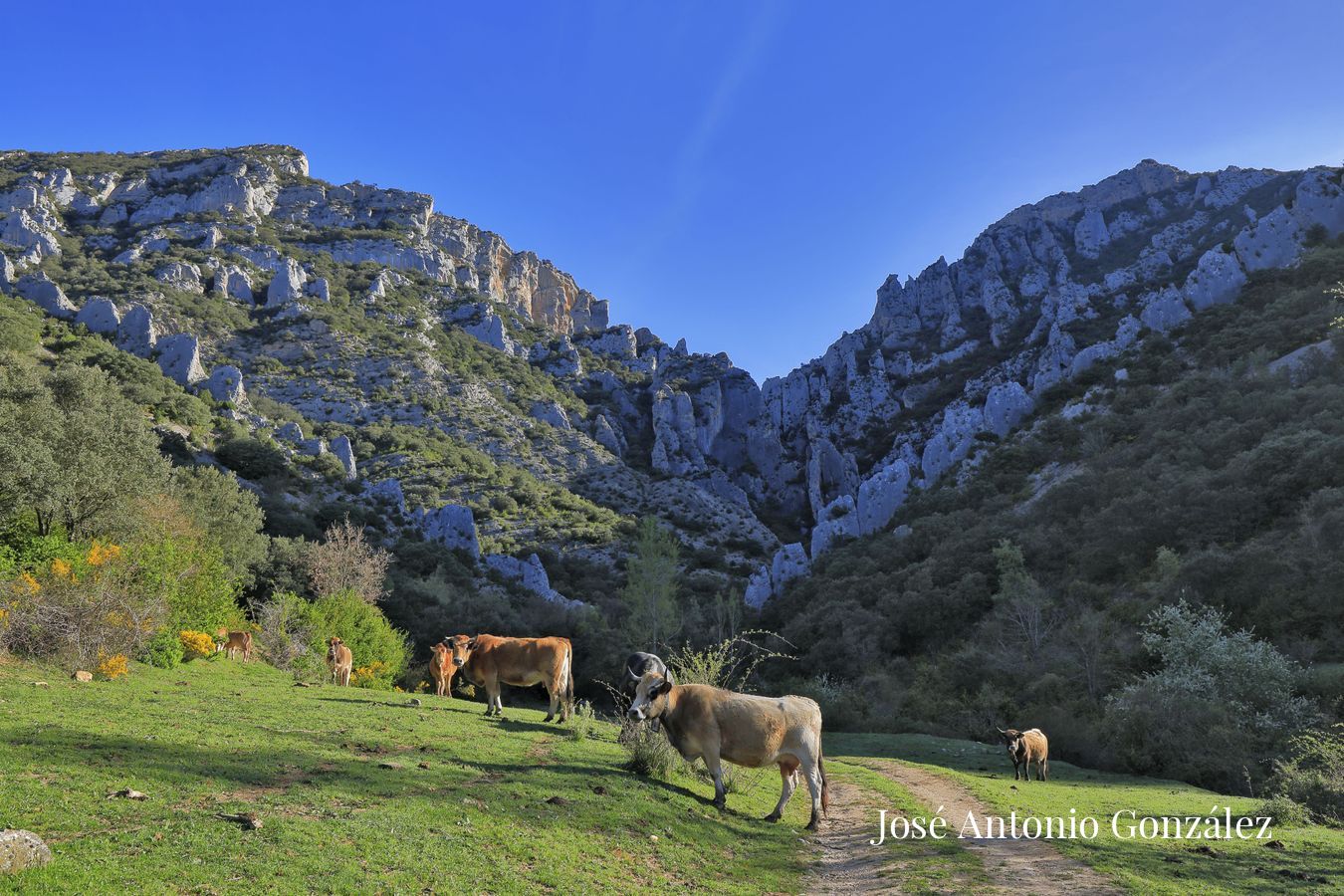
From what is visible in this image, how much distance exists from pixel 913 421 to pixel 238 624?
8771 cm

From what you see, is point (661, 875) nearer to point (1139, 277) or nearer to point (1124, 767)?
point (1124, 767)

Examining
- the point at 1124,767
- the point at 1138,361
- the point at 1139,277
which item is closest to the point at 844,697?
the point at 1124,767

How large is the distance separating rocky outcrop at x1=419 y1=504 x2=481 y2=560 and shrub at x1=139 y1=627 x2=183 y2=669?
3876 centimetres

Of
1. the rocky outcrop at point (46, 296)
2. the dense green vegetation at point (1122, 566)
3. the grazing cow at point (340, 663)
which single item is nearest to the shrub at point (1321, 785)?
the dense green vegetation at point (1122, 566)

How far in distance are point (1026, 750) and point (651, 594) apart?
36.8 m

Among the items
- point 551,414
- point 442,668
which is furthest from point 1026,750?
point 551,414

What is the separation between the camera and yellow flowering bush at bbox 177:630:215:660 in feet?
66.0

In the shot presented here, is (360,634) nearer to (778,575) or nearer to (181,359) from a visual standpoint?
(778,575)

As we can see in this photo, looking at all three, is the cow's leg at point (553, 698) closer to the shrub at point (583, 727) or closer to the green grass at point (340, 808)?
the shrub at point (583, 727)

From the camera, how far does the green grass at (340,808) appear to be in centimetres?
564

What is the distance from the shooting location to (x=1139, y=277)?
91.8 m

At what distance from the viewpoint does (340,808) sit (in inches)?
287

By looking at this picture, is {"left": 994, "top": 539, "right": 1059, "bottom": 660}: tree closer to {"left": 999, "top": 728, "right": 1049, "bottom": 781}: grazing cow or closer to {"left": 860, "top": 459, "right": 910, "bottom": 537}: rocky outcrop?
{"left": 999, "top": 728, "right": 1049, "bottom": 781}: grazing cow

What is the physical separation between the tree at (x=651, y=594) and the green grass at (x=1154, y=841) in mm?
29625
